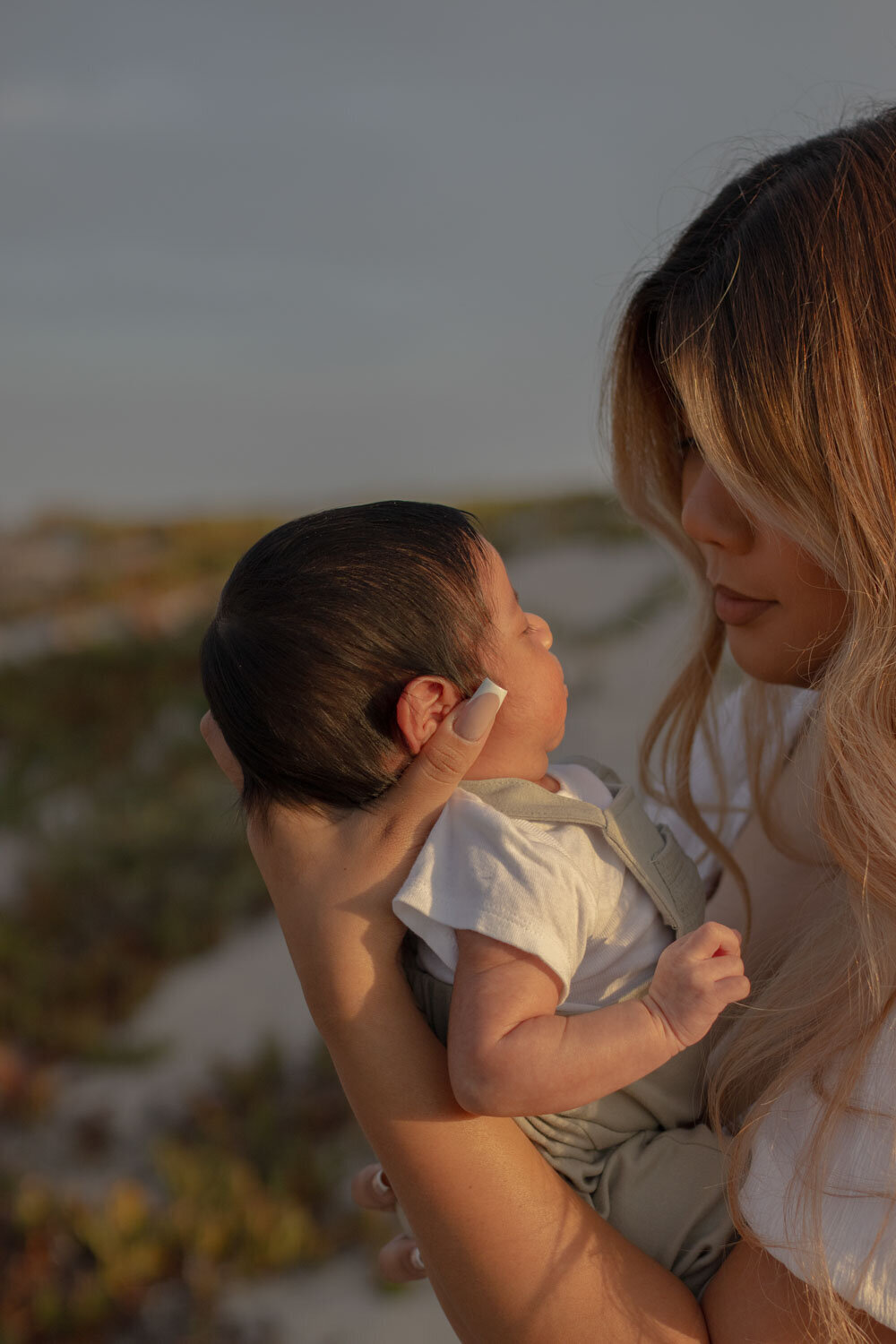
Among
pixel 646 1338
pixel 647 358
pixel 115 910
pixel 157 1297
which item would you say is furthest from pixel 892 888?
pixel 115 910

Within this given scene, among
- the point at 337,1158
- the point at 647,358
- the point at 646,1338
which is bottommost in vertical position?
the point at 337,1158

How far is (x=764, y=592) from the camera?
1.54m

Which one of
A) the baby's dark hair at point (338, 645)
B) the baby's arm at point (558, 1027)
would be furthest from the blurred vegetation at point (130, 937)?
the baby's arm at point (558, 1027)

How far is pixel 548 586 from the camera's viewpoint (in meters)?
12.0

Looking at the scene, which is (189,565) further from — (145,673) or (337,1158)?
(337,1158)

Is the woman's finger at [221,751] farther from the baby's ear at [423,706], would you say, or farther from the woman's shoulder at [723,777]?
the woman's shoulder at [723,777]

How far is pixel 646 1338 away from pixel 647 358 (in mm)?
1475

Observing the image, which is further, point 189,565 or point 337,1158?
point 189,565

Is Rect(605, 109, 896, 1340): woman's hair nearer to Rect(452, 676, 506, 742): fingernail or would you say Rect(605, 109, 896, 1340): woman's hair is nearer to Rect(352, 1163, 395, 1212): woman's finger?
Rect(452, 676, 506, 742): fingernail

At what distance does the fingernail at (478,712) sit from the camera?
1.33 meters

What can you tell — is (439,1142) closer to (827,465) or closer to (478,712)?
(478,712)

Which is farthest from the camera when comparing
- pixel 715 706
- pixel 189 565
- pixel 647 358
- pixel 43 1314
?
pixel 189 565

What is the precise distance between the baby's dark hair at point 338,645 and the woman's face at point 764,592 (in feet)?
1.20

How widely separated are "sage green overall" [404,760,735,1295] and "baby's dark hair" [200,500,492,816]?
0.17m
